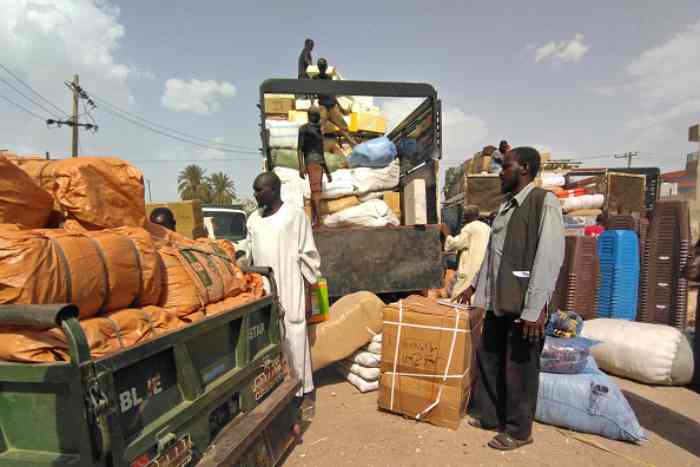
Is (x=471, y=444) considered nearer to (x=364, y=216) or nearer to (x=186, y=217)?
(x=364, y=216)

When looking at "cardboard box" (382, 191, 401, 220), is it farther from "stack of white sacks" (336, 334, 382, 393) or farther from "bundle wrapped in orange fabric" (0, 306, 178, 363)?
"bundle wrapped in orange fabric" (0, 306, 178, 363)

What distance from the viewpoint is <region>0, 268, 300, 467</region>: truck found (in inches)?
43.9

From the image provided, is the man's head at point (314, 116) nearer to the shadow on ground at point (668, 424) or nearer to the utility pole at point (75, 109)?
the shadow on ground at point (668, 424)

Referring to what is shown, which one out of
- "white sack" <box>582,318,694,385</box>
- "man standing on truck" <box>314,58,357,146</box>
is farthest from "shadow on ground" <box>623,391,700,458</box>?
"man standing on truck" <box>314,58,357,146</box>

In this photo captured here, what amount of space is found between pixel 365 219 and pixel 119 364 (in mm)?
3266

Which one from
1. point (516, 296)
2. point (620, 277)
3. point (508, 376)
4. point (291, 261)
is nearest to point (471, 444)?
point (508, 376)

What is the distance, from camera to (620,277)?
479 cm

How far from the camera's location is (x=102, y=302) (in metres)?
1.42

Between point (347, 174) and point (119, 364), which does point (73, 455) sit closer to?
point (119, 364)

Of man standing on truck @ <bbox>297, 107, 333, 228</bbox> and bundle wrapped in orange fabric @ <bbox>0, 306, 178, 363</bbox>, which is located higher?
man standing on truck @ <bbox>297, 107, 333, 228</bbox>

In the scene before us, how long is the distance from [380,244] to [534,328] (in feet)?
6.79

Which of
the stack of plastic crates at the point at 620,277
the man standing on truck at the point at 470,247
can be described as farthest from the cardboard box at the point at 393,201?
the stack of plastic crates at the point at 620,277

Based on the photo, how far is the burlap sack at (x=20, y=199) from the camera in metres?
1.37

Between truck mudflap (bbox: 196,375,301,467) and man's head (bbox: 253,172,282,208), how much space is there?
132 cm
